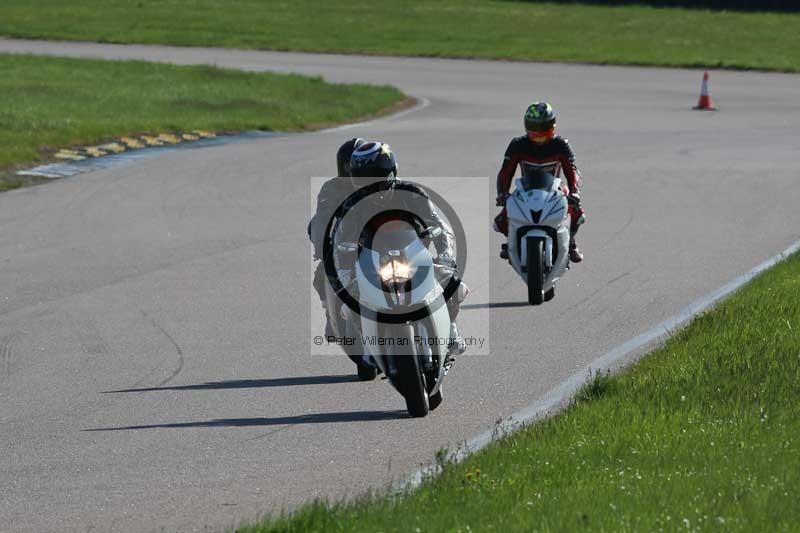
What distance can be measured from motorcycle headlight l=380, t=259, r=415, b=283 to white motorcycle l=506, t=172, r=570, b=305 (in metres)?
4.14

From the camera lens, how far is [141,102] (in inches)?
1150

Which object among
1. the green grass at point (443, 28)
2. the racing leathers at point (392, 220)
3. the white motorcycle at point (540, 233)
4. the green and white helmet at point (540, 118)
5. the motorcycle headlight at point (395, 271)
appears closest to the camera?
the motorcycle headlight at point (395, 271)

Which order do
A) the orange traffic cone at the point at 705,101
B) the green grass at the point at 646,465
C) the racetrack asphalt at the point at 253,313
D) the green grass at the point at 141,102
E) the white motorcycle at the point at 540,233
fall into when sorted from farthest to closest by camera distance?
1. the orange traffic cone at the point at 705,101
2. the green grass at the point at 141,102
3. the white motorcycle at the point at 540,233
4. the racetrack asphalt at the point at 253,313
5. the green grass at the point at 646,465

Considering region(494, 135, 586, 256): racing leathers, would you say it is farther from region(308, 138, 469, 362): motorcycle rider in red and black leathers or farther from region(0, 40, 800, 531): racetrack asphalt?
region(308, 138, 469, 362): motorcycle rider in red and black leathers

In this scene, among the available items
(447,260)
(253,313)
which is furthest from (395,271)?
(253,313)

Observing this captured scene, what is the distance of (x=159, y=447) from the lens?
802 cm

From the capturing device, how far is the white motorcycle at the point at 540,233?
12.5 metres

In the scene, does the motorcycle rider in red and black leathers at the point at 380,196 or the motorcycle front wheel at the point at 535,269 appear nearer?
the motorcycle rider in red and black leathers at the point at 380,196

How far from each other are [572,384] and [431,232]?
157 cm

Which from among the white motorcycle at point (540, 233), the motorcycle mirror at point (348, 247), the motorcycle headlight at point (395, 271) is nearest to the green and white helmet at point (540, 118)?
the white motorcycle at point (540, 233)

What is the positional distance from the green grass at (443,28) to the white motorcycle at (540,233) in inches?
1182

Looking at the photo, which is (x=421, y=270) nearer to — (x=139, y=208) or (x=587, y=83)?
(x=139, y=208)

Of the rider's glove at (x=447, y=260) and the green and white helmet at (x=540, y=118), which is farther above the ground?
the rider's glove at (x=447, y=260)

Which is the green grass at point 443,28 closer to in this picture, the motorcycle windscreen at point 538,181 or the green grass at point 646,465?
the motorcycle windscreen at point 538,181
